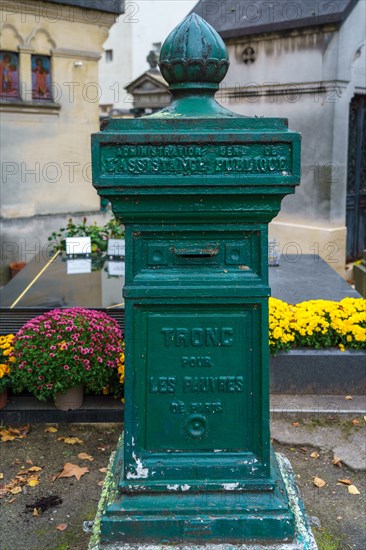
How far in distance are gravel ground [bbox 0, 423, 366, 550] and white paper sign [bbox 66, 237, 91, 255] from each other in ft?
15.2

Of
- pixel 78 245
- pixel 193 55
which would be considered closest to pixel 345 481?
pixel 193 55

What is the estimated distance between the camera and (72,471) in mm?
5012

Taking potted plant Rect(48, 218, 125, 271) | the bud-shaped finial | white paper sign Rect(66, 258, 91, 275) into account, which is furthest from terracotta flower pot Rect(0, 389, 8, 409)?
potted plant Rect(48, 218, 125, 271)

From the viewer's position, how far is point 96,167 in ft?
9.21

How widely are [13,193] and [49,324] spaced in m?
6.83

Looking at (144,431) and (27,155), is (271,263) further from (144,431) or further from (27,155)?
(144,431)

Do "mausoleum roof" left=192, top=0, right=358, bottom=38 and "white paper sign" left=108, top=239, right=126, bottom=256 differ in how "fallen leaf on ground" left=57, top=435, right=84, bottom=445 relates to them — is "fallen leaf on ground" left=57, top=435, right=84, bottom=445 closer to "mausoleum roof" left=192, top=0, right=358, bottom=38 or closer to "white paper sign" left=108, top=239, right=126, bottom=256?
"white paper sign" left=108, top=239, right=126, bottom=256

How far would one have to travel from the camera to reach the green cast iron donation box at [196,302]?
2816mm

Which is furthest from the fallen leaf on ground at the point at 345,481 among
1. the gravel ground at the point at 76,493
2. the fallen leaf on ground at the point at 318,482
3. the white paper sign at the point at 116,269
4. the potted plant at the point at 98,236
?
the potted plant at the point at 98,236

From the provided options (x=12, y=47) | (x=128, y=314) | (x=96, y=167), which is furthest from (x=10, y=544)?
(x=12, y=47)

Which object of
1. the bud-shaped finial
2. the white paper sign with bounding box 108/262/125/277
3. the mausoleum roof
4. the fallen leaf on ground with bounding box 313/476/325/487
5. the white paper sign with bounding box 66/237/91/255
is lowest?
the fallen leaf on ground with bounding box 313/476/325/487

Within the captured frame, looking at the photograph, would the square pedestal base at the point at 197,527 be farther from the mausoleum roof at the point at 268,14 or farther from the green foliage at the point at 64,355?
the mausoleum roof at the point at 268,14

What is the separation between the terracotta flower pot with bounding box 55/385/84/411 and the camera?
18.9 feet

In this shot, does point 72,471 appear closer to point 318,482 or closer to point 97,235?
point 318,482
